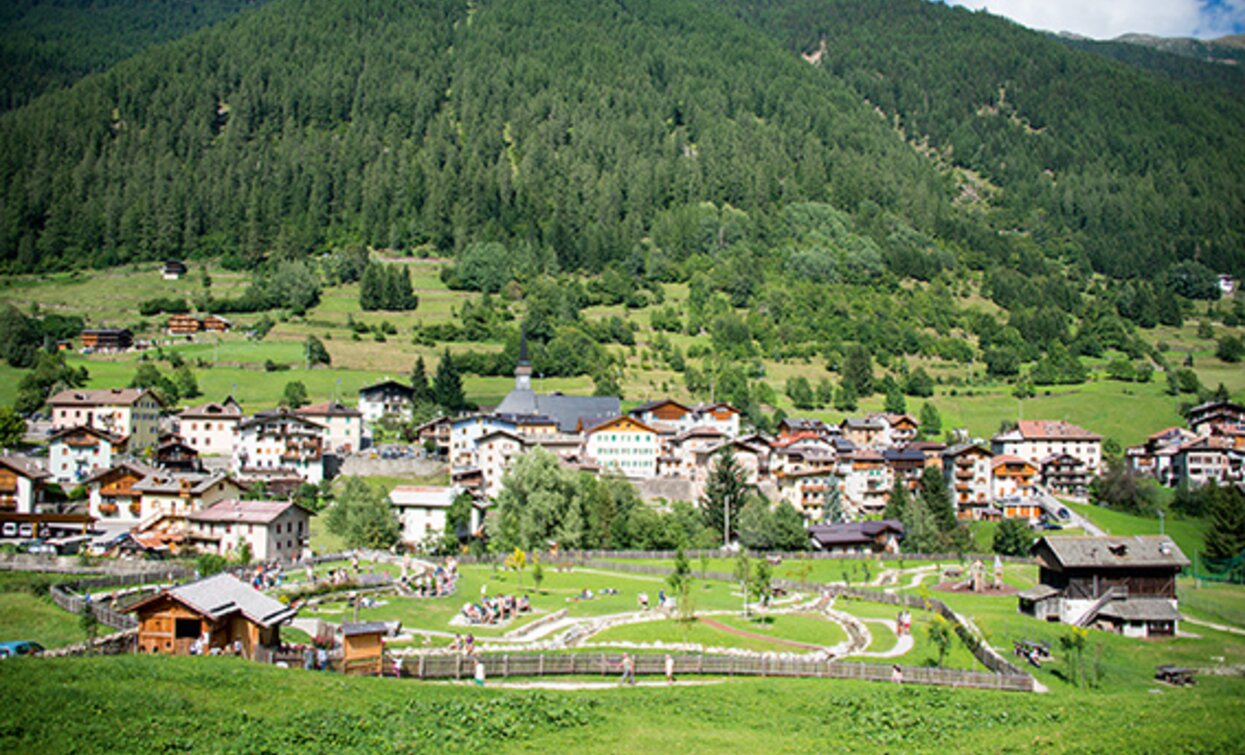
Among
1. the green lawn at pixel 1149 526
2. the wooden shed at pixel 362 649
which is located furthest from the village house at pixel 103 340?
the wooden shed at pixel 362 649

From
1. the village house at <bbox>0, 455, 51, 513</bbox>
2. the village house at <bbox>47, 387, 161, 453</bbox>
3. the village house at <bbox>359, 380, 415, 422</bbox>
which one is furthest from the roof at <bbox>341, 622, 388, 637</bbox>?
the village house at <bbox>359, 380, 415, 422</bbox>

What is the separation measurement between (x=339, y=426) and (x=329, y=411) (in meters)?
2.07

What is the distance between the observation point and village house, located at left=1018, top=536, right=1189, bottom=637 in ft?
206

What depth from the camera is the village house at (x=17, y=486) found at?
8588cm

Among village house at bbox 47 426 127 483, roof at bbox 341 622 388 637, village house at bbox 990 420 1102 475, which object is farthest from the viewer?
village house at bbox 990 420 1102 475

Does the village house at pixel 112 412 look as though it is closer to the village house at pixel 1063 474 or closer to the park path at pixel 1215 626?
the park path at pixel 1215 626

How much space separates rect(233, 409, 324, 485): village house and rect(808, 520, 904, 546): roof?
156 ft

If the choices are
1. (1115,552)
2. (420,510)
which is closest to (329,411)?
(420,510)

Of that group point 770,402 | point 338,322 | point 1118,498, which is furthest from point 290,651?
point 338,322

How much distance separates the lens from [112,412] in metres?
115

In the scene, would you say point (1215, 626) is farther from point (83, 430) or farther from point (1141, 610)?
point (83, 430)

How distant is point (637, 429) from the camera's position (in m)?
122

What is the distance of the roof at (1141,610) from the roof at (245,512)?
5329 cm

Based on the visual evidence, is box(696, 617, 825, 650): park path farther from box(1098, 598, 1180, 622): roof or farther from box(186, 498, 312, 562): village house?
box(186, 498, 312, 562): village house
